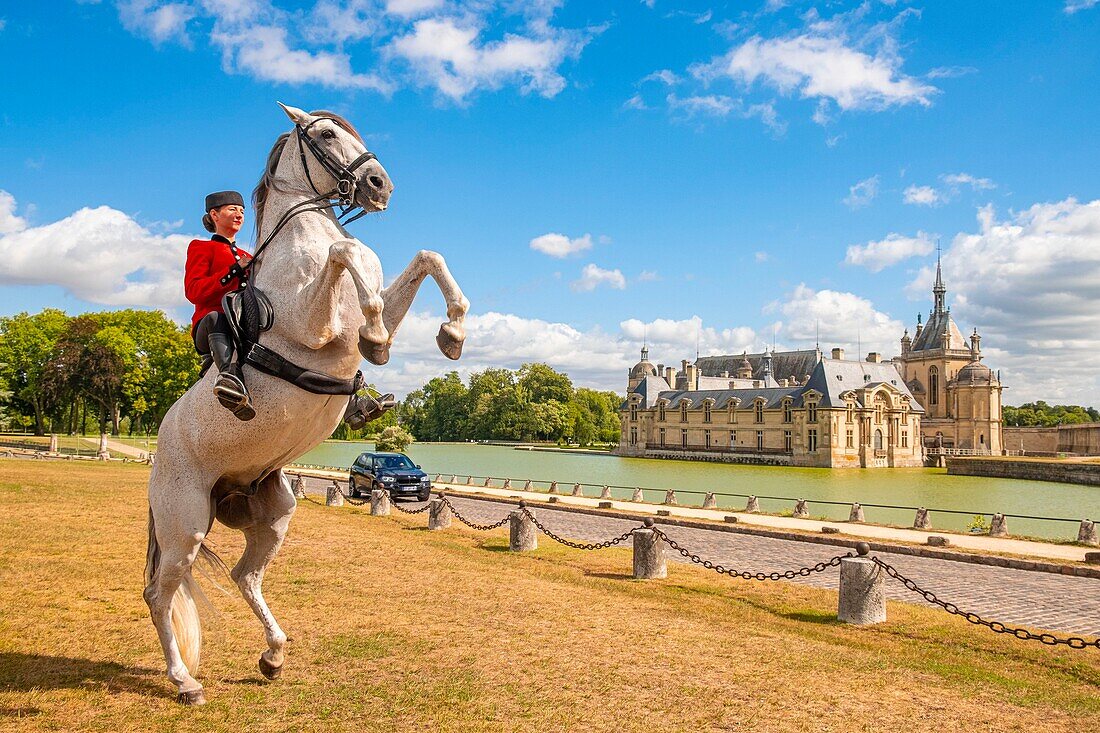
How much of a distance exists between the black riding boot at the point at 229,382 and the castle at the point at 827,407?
239ft

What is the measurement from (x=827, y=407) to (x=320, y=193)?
72923 millimetres

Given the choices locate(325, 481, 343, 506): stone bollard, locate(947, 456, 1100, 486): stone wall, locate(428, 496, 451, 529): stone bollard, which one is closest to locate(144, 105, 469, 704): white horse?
locate(428, 496, 451, 529): stone bollard

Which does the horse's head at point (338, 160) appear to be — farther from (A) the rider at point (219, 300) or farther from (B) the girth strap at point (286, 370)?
(B) the girth strap at point (286, 370)

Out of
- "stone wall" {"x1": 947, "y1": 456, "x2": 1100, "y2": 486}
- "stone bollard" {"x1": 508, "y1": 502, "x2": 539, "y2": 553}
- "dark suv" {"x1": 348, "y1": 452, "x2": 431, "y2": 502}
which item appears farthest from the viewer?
"stone wall" {"x1": 947, "y1": 456, "x2": 1100, "y2": 486}

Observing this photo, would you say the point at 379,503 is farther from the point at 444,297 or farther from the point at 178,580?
the point at 444,297

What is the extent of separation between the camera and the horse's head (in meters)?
4.59

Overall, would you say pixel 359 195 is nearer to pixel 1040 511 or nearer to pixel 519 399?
pixel 1040 511

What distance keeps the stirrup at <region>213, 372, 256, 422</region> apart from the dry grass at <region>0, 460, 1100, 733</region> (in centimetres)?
206

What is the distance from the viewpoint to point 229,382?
4.29 metres

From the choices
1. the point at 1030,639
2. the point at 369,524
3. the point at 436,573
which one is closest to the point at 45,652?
the point at 436,573

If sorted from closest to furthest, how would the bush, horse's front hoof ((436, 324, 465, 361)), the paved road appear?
horse's front hoof ((436, 324, 465, 361)) → the paved road → the bush

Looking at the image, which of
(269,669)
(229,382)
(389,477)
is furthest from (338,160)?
(389,477)

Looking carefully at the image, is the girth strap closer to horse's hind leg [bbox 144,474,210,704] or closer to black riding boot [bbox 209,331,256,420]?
black riding boot [bbox 209,331,256,420]

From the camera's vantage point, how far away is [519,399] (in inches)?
4257
